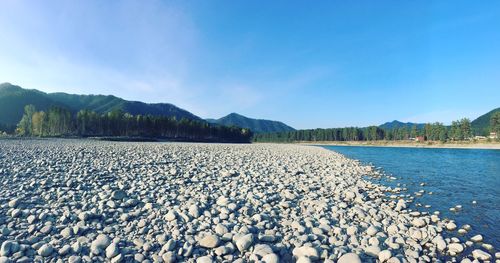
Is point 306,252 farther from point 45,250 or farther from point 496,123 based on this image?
point 496,123

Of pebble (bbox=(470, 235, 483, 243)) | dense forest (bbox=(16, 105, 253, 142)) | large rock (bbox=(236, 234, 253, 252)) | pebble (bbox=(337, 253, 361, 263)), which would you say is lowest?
pebble (bbox=(470, 235, 483, 243))

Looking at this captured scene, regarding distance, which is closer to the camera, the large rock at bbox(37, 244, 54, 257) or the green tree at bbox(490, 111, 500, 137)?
the large rock at bbox(37, 244, 54, 257)

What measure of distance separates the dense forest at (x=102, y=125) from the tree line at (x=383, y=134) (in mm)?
88510

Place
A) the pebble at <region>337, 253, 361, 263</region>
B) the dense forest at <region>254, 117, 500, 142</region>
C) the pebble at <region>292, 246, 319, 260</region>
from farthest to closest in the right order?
the dense forest at <region>254, 117, 500, 142</region>
the pebble at <region>292, 246, 319, 260</region>
the pebble at <region>337, 253, 361, 263</region>

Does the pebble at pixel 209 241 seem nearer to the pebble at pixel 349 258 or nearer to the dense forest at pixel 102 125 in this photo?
the pebble at pixel 349 258

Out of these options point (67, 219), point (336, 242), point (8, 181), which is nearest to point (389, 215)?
point (336, 242)

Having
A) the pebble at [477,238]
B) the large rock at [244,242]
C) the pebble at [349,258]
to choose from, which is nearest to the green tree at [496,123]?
the pebble at [477,238]

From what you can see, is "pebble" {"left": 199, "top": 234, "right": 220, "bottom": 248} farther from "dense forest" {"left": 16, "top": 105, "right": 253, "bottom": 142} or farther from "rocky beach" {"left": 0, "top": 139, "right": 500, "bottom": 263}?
"dense forest" {"left": 16, "top": 105, "right": 253, "bottom": 142}

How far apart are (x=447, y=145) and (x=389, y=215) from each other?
12015 centimetres

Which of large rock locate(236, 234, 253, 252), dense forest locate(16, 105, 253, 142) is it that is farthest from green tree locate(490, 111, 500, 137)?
large rock locate(236, 234, 253, 252)

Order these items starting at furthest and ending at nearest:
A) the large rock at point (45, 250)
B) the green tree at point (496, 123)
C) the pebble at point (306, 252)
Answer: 1. the green tree at point (496, 123)
2. the pebble at point (306, 252)
3. the large rock at point (45, 250)

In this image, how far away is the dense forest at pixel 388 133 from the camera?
111 meters

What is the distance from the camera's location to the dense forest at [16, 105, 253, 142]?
7944 centimetres

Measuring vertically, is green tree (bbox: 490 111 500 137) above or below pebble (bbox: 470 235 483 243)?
above
